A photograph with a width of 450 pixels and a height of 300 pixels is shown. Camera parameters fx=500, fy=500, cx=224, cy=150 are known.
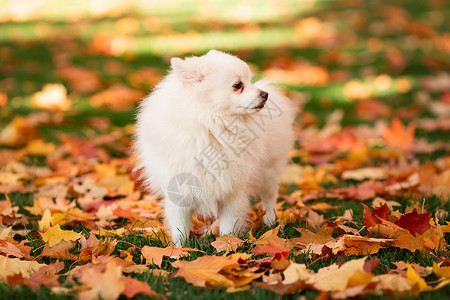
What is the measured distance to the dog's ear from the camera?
2.68 meters

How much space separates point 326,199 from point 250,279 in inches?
65.8

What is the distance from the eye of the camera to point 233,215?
2889 mm

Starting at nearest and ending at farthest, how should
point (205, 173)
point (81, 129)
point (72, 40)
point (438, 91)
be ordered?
point (205, 173) < point (81, 129) < point (438, 91) < point (72, 40)

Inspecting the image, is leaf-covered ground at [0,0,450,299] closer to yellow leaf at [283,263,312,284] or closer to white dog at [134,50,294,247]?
yellow leaf at [283,263,312,284]

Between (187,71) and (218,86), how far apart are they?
0.61ft

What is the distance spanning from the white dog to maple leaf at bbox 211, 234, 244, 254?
23cm

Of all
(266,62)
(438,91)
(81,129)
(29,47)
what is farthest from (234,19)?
(81,129)

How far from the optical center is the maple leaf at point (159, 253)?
2460 millimetres

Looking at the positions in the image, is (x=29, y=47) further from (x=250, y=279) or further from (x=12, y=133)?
(x=250, y=279)

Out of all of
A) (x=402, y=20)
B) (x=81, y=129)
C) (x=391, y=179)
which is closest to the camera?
(x=391, y=179)

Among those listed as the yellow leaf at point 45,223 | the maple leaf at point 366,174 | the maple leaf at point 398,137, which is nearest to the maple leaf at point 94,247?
the yellow leaf at point 45,223

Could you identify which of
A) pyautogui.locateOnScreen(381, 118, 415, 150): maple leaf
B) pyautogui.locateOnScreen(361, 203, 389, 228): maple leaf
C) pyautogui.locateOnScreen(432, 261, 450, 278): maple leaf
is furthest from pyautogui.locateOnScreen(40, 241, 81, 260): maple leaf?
pyautogui.locateOnScreen(381, 118, 415, 150): maple leaf

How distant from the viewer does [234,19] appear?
1076 cm

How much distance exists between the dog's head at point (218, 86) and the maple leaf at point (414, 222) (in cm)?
98
